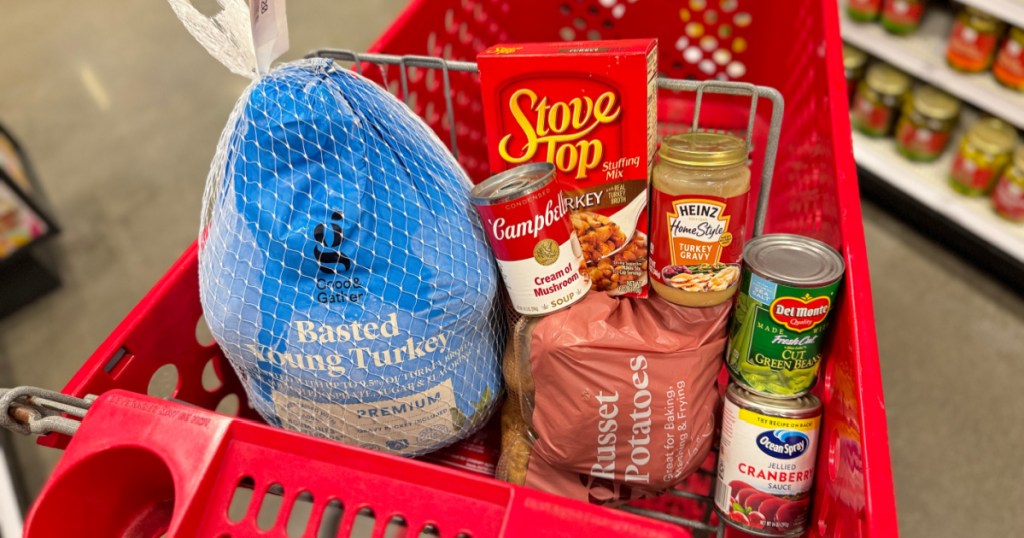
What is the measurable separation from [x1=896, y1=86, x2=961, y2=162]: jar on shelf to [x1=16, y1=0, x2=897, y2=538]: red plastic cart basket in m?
1.15

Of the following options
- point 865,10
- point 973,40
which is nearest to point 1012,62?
point 973,40

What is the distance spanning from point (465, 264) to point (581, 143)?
0.20 metres

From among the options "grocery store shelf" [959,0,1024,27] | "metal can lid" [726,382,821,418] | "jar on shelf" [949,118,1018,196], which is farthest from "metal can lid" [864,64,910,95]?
"metal can lid" [726,382,821,418]

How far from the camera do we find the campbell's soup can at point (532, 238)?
2.46ft

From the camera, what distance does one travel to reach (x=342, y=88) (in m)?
0.79

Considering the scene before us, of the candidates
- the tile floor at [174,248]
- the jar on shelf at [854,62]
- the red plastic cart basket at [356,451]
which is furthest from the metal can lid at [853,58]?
the red plastic cart basket at [356,451]

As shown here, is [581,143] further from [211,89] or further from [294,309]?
[211,89]

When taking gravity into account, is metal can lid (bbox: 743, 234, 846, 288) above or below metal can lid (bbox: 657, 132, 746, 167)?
below

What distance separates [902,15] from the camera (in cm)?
206

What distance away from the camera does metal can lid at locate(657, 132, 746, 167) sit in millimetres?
750

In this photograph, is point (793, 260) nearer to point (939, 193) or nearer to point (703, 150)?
point (703, 150)

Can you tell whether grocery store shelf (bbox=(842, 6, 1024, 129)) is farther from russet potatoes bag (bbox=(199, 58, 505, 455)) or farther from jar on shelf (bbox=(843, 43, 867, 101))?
russet potatoes bag (bbox=(199, 58, 505, 455))

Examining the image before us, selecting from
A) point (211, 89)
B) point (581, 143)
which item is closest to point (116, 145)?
point (211, 89)

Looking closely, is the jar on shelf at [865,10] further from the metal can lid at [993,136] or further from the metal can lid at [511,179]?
the metal can lid at [511,179]
